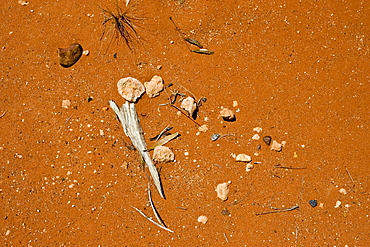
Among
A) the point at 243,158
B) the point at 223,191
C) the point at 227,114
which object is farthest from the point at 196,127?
the point at 223,191

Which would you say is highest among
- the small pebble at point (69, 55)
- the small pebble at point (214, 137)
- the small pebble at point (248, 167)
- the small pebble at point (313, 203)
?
the small pebble at point (69, 55)

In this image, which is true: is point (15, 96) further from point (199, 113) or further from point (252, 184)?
point (252, 184)

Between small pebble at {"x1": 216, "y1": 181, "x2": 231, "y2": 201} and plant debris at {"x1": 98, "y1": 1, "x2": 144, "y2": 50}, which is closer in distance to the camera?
small pebble at {"x1": 216, "y1": 181, "x2": 231, "y2": 201}

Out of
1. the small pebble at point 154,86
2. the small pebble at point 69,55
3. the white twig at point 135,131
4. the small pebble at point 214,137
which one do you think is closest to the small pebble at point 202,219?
the white twig at point 135,131

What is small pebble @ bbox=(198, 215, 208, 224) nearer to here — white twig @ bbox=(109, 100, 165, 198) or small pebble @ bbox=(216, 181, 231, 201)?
small pebble @ bbox=(216, 181, 231, 201)

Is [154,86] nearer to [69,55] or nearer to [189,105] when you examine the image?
[189,105]

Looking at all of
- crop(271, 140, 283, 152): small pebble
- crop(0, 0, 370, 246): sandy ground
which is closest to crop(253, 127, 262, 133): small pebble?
crop(0, 0, 370, 246): sandy ground

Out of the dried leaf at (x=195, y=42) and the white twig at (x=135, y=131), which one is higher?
the dried leaf at (x=195, y=42)

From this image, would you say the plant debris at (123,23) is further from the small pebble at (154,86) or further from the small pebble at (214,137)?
the small pebble at (214,137)

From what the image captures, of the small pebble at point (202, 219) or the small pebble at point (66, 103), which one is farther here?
the small pebble at point (66, 103)

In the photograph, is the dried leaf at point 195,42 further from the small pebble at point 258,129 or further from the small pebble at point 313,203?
the small pebble at point 313,203
